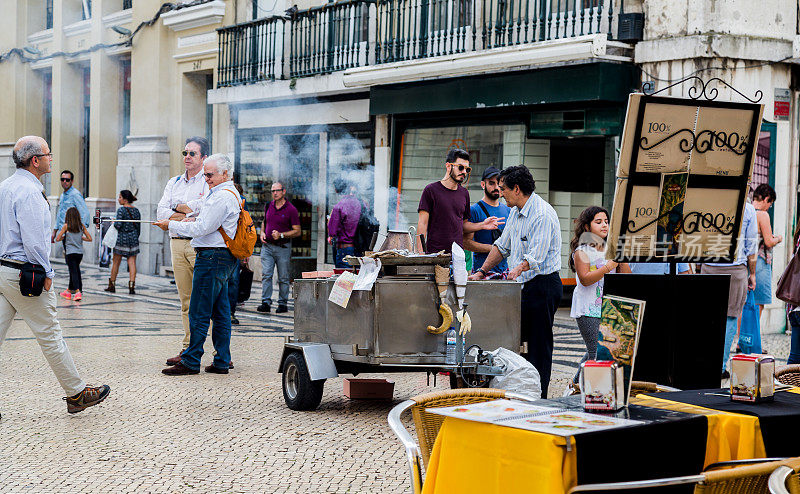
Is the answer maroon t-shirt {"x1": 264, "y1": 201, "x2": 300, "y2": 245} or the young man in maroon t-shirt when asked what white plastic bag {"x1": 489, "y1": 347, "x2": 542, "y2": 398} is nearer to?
the young man in maroon t-shirt

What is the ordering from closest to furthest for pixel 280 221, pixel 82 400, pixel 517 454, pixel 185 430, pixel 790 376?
1. pixel 517 454
2. pixel 790 376
3. pixel 185 430
4. pixel 82 400
5. pixel 280 221

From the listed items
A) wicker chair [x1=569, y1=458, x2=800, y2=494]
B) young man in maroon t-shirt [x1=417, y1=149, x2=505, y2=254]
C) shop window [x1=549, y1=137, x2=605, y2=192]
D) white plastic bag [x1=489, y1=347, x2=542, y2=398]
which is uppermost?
shop window [x1=549, y1=137, x2=605, y2=192]

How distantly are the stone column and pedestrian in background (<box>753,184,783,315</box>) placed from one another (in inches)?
576

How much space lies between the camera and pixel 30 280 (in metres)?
6.75

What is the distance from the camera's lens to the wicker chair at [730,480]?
3.25 metres

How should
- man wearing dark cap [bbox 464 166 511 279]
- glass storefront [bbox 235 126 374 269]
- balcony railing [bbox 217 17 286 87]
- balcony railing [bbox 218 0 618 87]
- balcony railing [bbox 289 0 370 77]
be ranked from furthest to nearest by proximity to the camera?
balcony railing [bbox 217 17 286 87], glass storefront [bbox 235 126 374 269], balcony railing [bbox 289 0 370 77], balcony railing [bbox 218 0 618 87], man wearing dark cap [bbox 464 166 511 279]

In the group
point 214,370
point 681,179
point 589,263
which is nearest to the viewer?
point 681,179

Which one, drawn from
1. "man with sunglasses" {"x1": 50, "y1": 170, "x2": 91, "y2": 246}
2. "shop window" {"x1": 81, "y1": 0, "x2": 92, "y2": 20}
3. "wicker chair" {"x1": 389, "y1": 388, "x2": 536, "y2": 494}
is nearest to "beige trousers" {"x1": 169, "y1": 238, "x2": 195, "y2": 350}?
"wicker chair" {"x1": 389, "y1": 388, "x2": 536, "y2": 494}

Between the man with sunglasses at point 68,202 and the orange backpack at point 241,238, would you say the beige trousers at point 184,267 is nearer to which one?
the orange backpack at point 241,238

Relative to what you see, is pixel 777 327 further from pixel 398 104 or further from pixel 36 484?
pixel 36 484

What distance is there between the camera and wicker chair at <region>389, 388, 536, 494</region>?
3781 mm

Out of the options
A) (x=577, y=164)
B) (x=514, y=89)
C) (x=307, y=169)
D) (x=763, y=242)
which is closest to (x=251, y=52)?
(x=307, y=169)

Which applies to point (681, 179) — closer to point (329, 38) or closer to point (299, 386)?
point (299, 386)

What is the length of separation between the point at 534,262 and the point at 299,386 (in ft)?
5.83
